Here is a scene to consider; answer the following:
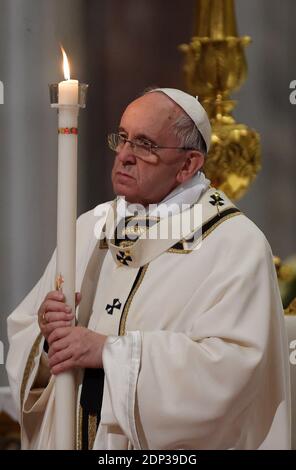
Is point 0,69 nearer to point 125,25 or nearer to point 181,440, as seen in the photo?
point 125,25

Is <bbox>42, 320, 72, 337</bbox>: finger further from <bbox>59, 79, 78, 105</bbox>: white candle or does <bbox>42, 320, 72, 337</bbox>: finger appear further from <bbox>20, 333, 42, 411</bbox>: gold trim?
<bbox>59, 79, 78, 105</bbox>: white candle

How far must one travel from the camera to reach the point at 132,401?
2.77 metres

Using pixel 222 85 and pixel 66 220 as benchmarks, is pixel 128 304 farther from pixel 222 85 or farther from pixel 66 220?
pixel 222 85

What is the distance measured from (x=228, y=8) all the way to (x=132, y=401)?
2.21 metres

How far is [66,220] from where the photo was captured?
2713mm

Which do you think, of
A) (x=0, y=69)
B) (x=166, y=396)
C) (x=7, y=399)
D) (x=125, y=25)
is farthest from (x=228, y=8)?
(x=166, y=396)

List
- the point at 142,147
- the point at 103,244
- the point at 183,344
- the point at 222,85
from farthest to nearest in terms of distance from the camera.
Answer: the point at 222,85
the point at 103,244
the point at 142,147
the point at 183,344

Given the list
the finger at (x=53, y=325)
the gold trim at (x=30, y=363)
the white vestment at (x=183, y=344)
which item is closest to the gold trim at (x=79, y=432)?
the white vestment at (x=183, y=344)

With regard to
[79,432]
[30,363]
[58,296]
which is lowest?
[79,432]

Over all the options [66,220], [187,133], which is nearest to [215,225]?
[187,133]

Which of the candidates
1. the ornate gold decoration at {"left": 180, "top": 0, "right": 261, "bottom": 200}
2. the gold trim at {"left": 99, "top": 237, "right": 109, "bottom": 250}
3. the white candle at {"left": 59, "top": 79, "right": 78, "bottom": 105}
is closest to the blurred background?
the ornate gold decoration at {"left": 180, "top": 0, "right": 261, "bottom": 200}

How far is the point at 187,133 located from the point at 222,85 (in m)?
1.49

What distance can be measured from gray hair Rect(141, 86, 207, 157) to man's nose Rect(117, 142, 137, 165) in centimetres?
13

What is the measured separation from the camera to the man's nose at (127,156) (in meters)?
2.99
